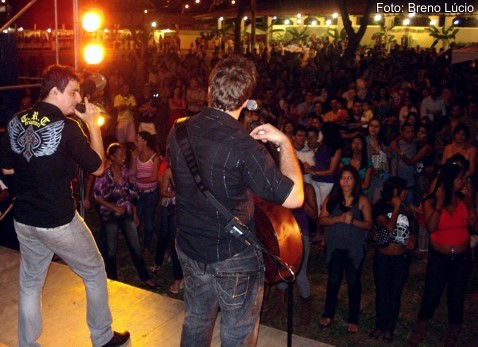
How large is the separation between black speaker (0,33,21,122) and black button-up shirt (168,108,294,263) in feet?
24.6

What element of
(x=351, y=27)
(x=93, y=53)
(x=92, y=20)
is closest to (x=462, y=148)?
(x=93, y=53)

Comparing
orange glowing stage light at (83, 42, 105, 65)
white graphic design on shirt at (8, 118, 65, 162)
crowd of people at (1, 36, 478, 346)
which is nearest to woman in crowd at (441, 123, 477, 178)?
crowd of people at (1, 36, 478, 346)

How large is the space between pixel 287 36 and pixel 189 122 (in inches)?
1624

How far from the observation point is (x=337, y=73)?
17578 mm

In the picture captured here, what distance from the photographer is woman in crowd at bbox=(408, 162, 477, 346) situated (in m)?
5.30

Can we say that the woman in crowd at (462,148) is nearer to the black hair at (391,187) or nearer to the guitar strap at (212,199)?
the black hair at (391,187)

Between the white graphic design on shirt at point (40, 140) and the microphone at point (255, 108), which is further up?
the microphone at point (255, 108)

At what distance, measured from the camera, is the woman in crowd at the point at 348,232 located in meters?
5.71

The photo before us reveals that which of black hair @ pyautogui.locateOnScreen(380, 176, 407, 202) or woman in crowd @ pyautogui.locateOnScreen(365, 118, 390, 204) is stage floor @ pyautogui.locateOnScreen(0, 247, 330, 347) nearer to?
black hair @ pyautogui.locateOnScreen(380, 176, 407, 202)

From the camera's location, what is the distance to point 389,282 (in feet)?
18.5

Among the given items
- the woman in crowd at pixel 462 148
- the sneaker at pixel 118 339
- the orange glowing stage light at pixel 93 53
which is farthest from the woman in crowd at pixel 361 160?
the sneaker at pixel 118 339

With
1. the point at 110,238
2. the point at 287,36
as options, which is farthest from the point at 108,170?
the point at 287,36

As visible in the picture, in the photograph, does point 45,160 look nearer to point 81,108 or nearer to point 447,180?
point 81,108

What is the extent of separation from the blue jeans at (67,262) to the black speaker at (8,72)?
21.3 ft
